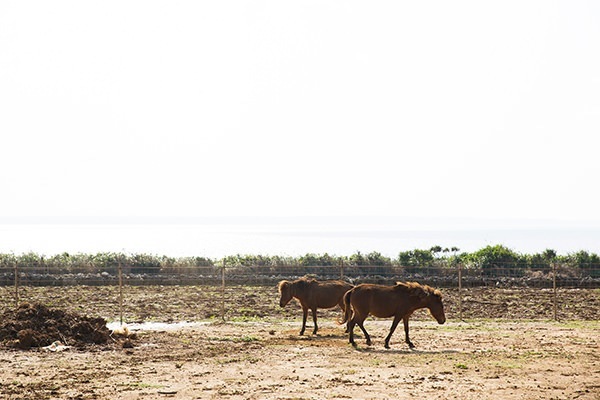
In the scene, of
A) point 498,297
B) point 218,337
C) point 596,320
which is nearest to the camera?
point 218,337

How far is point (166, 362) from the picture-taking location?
14758 millimetres

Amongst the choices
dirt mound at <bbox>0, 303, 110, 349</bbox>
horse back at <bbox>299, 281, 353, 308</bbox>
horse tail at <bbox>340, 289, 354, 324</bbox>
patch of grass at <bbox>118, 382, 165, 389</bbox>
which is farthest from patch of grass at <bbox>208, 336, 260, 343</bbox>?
patch of grass at <bbox>118, 382, 165, 389</bbox>

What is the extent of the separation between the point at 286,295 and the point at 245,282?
15.2 metres

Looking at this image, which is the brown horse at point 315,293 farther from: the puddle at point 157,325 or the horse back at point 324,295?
the puddle at point 157,325

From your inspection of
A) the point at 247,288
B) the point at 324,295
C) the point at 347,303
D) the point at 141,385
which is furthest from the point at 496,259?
the point at 141,385

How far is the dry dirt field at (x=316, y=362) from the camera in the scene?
471 inches

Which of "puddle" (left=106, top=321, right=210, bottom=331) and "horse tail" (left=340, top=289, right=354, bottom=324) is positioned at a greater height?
"horse tail" (left=340, top=289, right=354, bottom=324)

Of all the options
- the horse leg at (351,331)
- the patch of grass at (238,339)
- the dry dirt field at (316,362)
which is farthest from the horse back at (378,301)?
the patch of grass at (238,339)

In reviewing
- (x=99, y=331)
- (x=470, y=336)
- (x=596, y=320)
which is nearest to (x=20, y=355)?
(x=99, y=331)

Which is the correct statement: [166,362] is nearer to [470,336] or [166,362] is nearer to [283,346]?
[283,346]

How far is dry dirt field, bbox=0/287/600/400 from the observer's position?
1195 cm

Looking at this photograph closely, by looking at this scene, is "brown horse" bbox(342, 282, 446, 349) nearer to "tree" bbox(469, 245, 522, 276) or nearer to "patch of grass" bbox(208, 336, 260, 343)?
"patch of grass" bbox(208, 336, 260, 343)

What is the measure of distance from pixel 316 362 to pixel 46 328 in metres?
6.56

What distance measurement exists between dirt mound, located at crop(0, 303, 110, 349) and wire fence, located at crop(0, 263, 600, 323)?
190 inches
